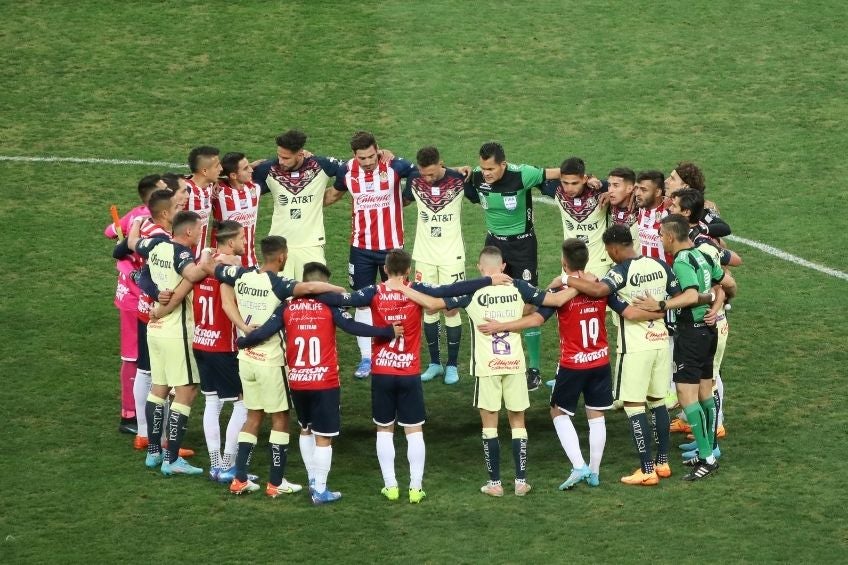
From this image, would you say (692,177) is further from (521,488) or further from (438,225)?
(521,488)

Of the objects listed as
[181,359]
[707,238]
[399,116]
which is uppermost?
[399,116]

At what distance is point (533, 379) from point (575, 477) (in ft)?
8.34

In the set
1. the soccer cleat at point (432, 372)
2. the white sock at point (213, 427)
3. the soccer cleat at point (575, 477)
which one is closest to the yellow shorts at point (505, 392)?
the soccer cleat at point (575, 477)

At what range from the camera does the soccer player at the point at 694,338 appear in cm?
1180

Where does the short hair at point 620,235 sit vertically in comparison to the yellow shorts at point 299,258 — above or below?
above

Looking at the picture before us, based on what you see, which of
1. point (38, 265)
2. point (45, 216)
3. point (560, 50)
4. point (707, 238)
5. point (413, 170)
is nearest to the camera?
point (707, 238)

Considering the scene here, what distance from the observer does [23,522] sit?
36.4 feet

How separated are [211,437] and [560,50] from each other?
11.6 m

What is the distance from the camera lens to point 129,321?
42.9 feet

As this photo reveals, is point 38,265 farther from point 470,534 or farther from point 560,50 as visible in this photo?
point 560,50

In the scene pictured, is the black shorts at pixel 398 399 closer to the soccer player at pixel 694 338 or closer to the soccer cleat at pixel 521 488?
the soccer cleat at pixel 521 488

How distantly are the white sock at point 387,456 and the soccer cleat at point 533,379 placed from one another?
2.84 meters

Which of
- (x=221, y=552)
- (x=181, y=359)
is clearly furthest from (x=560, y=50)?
(x=221, y=552)

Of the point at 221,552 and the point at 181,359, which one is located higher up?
the point at 181,359
